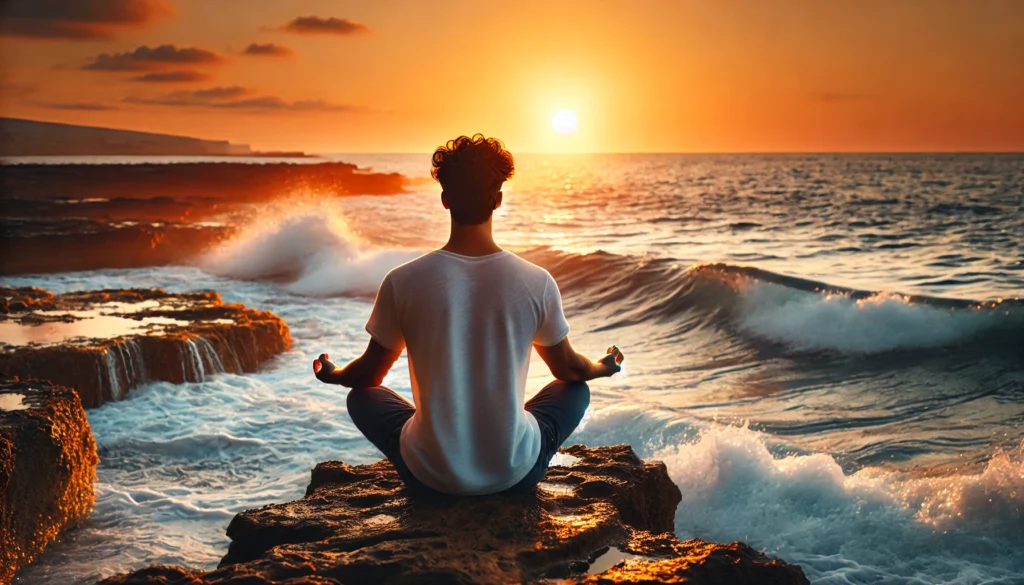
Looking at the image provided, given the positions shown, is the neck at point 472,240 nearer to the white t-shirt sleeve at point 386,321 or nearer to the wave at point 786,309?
the white t-shirt sleeve at point 386,321

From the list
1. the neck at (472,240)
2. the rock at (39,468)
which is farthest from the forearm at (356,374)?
the rock at (39,468)

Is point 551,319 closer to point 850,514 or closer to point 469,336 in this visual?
point 469,336

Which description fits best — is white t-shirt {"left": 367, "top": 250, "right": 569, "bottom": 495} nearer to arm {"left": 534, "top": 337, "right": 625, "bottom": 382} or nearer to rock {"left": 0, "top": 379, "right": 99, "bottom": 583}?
arm {"left": 534, "top": 337, "right": 625, "bottom": 382}

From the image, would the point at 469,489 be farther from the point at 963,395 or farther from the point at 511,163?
the point at 963,395

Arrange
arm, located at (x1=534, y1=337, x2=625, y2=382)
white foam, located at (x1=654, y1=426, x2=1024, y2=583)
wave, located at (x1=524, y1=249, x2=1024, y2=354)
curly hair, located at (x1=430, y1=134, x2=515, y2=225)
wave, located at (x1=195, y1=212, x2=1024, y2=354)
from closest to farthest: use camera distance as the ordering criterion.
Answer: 1. curly hair, located at (x1=430, y1=134, x2=515, y2=225)
2. arm, located at (x1=534, y1=337, x2=625, y2=382)
3. white foam, located at (x1=654, y1=426, x2=1024, y2=583)
4. wave, located at (x1=524, y1=249, x2=1024, y2=354)
5. wave, located at (x1=195, y1=212, x2=1024, y2=354)

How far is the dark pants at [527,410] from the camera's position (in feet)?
11.8

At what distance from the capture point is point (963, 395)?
31.9ft

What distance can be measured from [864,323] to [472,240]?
10425 mm

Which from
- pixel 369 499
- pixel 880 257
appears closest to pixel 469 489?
pixel 369 499

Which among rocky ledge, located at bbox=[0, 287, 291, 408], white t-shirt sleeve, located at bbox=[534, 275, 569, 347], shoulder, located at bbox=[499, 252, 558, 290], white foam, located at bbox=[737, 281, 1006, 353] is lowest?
white foam, located at bbox=[737, 281, 1006, 353]

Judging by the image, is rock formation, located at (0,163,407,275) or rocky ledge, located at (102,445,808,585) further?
rock formation, located at (0,163,407,275)

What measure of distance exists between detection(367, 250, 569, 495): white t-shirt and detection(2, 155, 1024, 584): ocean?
108 inches

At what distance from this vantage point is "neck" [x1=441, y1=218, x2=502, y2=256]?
10.5 ft

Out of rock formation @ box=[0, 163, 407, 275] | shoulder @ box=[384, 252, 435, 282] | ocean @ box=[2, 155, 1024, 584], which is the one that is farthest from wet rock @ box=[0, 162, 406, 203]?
shoulder @ box=[384, 252, 435, 282]
